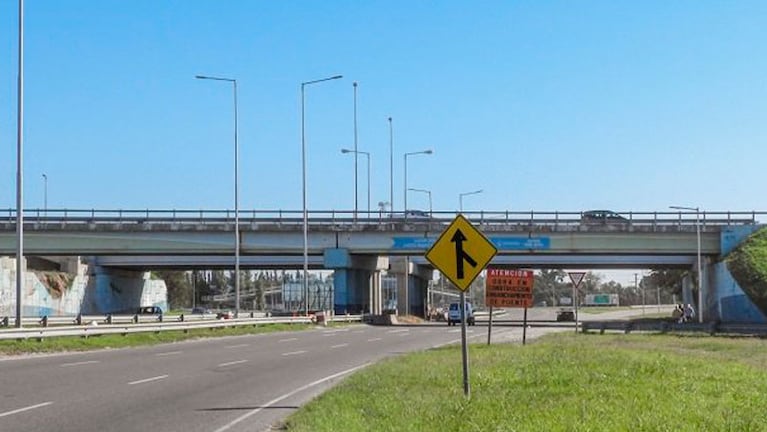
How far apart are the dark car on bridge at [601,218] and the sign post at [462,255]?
185 feet

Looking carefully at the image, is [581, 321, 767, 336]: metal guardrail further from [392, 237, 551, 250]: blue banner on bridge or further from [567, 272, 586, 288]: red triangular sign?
[392, 237, 551, 250]: blue banner on bridge

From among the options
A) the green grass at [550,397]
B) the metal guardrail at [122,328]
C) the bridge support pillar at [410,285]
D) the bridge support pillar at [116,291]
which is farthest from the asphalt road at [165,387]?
the bridge support pillar at [410,285]

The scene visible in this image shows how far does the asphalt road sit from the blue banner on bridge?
38835 millimetres

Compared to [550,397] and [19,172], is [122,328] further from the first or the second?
[550,397]

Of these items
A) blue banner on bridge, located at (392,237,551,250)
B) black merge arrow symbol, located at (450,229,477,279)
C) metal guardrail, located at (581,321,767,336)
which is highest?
blue banner on bridge, located at (392,237,551,250)

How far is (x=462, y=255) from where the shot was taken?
16.1 meters

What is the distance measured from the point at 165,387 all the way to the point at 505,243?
54.9 meters

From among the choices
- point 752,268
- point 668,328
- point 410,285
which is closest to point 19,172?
point 668,328

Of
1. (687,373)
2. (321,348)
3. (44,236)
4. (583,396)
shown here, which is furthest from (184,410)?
(44,236)

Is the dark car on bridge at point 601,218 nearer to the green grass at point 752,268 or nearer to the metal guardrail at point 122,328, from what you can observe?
the green grass at point 752,268

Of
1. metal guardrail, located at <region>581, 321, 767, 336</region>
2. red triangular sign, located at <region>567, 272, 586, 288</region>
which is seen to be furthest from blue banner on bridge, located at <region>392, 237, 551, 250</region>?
red triangular sign, located at <region>567, 272, 586, 288</region>

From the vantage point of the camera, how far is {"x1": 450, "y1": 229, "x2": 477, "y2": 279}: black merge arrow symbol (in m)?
16.0

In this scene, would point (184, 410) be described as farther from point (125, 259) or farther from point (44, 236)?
point (125, 259)

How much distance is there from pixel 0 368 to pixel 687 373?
15.7m
